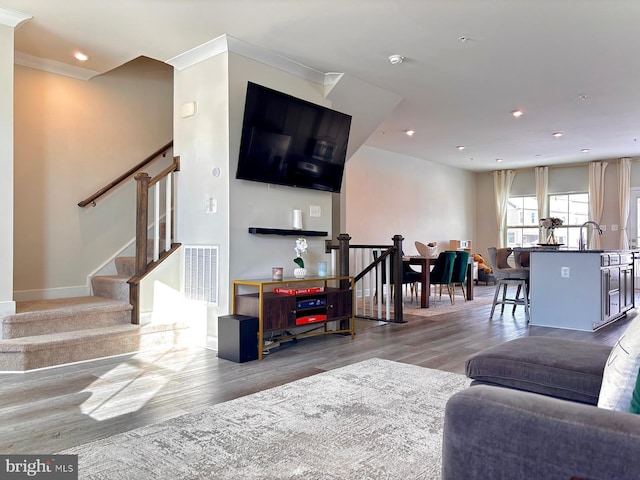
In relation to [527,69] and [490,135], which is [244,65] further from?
[490,135]

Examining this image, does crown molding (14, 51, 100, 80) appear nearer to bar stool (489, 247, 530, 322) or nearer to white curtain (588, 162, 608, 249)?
bar stool (489, 247, 530, 322)

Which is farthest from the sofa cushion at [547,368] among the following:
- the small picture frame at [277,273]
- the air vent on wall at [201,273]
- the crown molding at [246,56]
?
the crown molding at [246,56]

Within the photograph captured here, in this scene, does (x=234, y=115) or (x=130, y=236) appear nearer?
(x=234, y=115)

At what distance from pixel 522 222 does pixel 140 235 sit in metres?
10.1

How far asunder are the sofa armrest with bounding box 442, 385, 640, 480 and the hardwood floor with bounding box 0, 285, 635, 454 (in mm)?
1908

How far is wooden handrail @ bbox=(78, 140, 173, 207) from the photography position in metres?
5.24

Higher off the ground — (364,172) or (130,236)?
(364,172)

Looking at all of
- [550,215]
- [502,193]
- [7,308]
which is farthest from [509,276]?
[502,193]

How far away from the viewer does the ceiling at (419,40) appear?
3654mm

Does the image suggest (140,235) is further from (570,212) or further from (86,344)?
(570,212)

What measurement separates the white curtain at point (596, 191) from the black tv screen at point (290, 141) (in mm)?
7927

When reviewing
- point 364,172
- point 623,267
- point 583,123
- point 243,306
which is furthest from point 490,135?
point 243,306

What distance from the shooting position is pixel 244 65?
14.5 ft

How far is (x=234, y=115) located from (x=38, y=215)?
243cm
